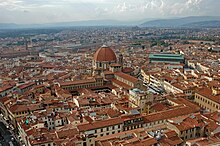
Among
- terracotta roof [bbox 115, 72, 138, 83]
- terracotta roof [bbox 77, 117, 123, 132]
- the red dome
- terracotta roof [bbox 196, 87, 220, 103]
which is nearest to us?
terracotta roof [bbox 77, 117, 123, 132]

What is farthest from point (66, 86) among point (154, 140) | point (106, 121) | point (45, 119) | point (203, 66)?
point (203, 66)

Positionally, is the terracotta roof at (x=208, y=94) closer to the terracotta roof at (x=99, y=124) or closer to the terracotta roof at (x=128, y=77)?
the terracotta roof at (x=128, y=77)

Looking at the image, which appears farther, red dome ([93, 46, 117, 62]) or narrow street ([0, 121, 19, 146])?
red dome ([93, 46, 117, 62])

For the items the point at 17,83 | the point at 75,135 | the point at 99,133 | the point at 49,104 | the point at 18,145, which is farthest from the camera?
the point at 17,83

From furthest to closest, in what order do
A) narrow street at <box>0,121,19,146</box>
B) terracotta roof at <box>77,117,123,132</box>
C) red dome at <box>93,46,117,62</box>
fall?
red dome at <box>93,46,117,62</box>, narrow street at <box>0,121,19,146</box>, terracotta roof at <box>77,117,123,132</box>

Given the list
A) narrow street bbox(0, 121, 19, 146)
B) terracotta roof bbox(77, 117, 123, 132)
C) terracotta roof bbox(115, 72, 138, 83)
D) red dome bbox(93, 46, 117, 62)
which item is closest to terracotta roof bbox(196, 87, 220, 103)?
terracotta roof bbox(115, 72, 138, 83)

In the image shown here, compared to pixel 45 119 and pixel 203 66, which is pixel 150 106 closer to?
pixel 45 119

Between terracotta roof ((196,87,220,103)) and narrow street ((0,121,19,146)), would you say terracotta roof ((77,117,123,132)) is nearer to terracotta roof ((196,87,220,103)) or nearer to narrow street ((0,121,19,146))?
narrow street ((0,121,19,146))

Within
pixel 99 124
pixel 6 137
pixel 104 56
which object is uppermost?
pixel 104 56

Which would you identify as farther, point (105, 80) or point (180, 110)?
point (105, 80)

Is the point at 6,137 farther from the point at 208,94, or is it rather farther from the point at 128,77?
the point at 208,94

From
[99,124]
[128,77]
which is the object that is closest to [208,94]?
[128,77]
